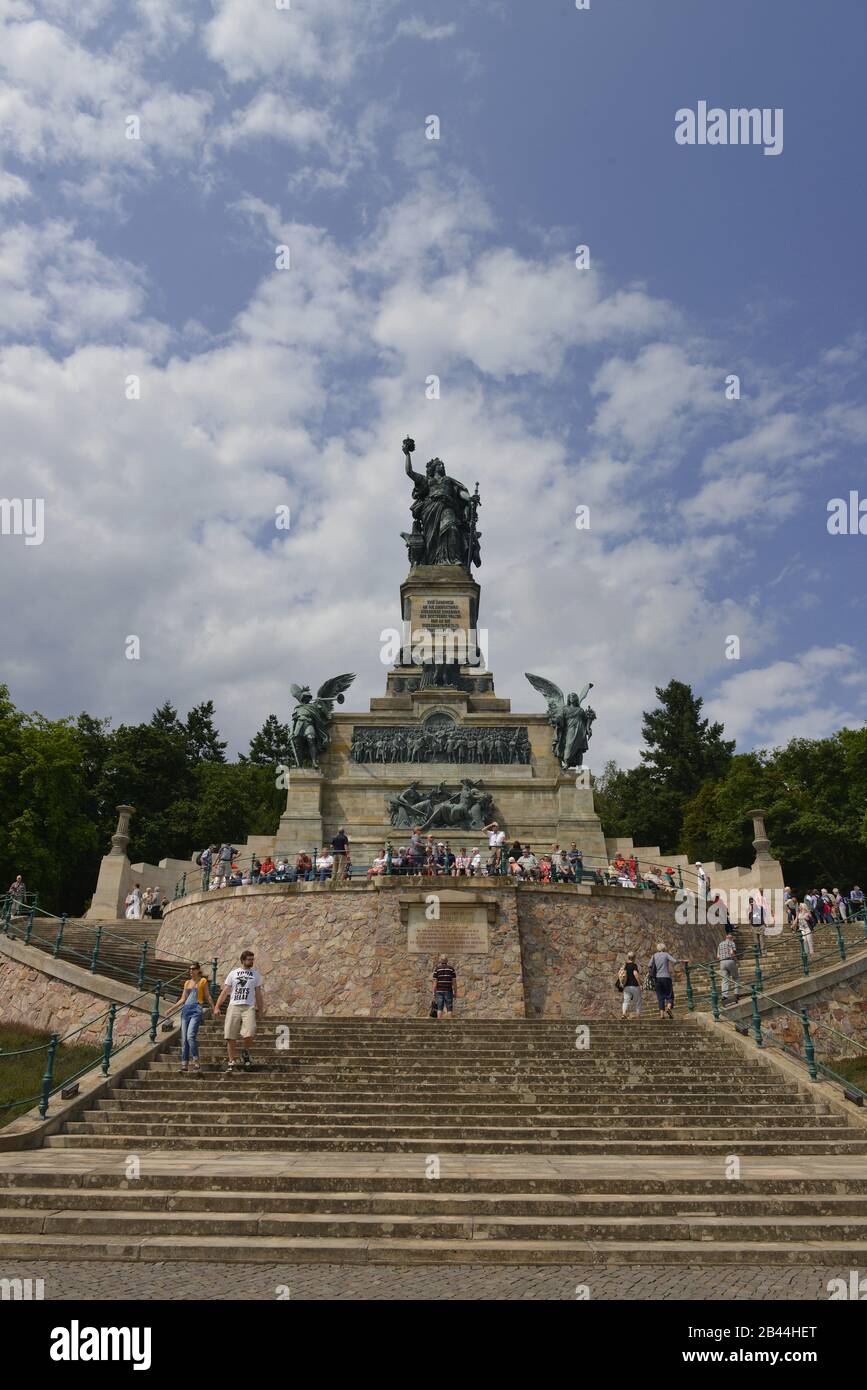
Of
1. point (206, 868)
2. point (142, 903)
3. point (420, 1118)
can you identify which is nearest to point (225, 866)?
point (206, 868)

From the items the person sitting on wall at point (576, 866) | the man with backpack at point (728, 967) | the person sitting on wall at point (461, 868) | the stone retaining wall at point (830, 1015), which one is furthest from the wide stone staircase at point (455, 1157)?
the person sitting on wall at point (576, 866)

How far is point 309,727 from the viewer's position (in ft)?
110

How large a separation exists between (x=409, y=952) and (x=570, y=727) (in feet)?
47.8

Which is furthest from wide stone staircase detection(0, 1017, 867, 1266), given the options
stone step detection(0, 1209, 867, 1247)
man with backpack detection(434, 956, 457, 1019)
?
man with backpack detection(434, 956, 457, 1019)

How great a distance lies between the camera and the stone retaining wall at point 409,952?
21.0 metres

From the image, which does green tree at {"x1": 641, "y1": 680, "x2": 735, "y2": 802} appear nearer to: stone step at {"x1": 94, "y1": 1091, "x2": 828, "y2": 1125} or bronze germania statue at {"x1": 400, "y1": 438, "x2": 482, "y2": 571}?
bronze germania statue at {"x1": 400, "y1": 438, "x2": 482, "y2": 571}

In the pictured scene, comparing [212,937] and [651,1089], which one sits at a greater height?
[212,937]

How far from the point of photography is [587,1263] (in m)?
7.40

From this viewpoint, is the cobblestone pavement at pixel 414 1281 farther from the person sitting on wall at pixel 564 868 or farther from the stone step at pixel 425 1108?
the person sitting on wall at pixel 564 868

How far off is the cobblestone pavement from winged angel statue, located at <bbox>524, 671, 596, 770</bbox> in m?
26.7

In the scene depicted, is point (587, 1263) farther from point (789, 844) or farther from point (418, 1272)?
point (789, 844)

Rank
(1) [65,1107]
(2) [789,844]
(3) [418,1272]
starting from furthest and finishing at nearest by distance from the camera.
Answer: (2) [789,844], (1) [65,1107], (3) [418,1272]

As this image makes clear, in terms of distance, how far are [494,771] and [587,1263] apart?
26516mm

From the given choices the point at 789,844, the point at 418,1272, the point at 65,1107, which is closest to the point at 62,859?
the point at 65,1107
